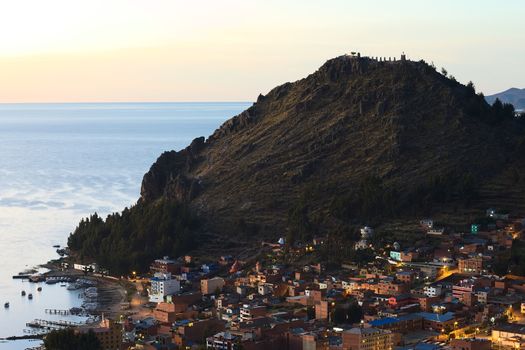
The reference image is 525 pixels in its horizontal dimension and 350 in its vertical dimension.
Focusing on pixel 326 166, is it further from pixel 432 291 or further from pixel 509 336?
pixel 509 336

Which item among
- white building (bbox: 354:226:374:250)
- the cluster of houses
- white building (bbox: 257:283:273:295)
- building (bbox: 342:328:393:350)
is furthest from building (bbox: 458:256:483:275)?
building (bbox: 342:328:393:350)

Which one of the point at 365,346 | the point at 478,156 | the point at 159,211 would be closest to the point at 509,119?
the point at 478,156

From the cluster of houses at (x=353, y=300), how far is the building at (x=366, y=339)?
5 cm

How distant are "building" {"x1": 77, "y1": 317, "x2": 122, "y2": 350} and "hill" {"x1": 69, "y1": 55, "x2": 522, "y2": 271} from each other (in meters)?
20.9

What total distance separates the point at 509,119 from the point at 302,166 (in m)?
17.3

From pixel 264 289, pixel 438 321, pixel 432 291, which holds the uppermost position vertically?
pixel 264 289

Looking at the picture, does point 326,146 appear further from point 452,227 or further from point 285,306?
point 285,306

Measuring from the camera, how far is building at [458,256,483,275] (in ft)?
172

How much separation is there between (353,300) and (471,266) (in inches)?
312

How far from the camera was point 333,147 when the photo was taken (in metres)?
74.7

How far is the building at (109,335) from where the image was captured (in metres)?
42.5

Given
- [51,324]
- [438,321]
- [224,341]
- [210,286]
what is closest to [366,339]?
[438,321]

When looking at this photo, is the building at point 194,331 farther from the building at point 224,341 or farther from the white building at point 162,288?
the white building at point 162,288

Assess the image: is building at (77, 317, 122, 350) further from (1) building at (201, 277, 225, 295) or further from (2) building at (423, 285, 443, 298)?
(2) building at (423, 285, 443, 298)
